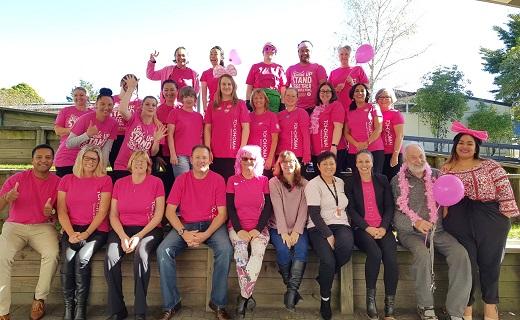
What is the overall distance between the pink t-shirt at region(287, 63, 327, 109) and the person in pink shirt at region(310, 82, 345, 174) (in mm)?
383

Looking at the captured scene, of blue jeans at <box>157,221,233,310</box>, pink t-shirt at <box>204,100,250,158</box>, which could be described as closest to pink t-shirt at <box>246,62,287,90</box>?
pink t-shirt at <box>204,100,250,158</box>

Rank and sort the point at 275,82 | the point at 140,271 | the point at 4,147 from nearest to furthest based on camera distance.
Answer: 1. the point at 140,271
2. the point at 275,82
3. the point at 4,147

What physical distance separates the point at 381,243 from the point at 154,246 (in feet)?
6.99

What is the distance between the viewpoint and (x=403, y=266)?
3.68m

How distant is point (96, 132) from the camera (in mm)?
4082

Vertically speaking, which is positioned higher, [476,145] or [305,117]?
[305,117]

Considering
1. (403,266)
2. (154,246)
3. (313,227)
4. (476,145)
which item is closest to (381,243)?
(403,266)

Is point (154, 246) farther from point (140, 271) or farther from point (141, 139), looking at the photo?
point (141, 139)

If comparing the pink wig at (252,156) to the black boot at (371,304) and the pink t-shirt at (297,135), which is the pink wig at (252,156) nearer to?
the pink t-shirt at (297,135)

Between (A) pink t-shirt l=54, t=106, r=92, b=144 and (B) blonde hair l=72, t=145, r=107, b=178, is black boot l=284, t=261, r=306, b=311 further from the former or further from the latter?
(A) pink t-shirt l=54, t=106, r=92, b=144

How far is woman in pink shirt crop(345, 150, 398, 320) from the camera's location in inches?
135

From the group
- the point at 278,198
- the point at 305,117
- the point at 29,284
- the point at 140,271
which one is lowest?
the point at 29,284

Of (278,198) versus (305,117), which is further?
(305,117)

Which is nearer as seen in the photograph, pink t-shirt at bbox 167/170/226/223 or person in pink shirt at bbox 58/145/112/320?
person in pink shirt at bbox 58/145/112/320
